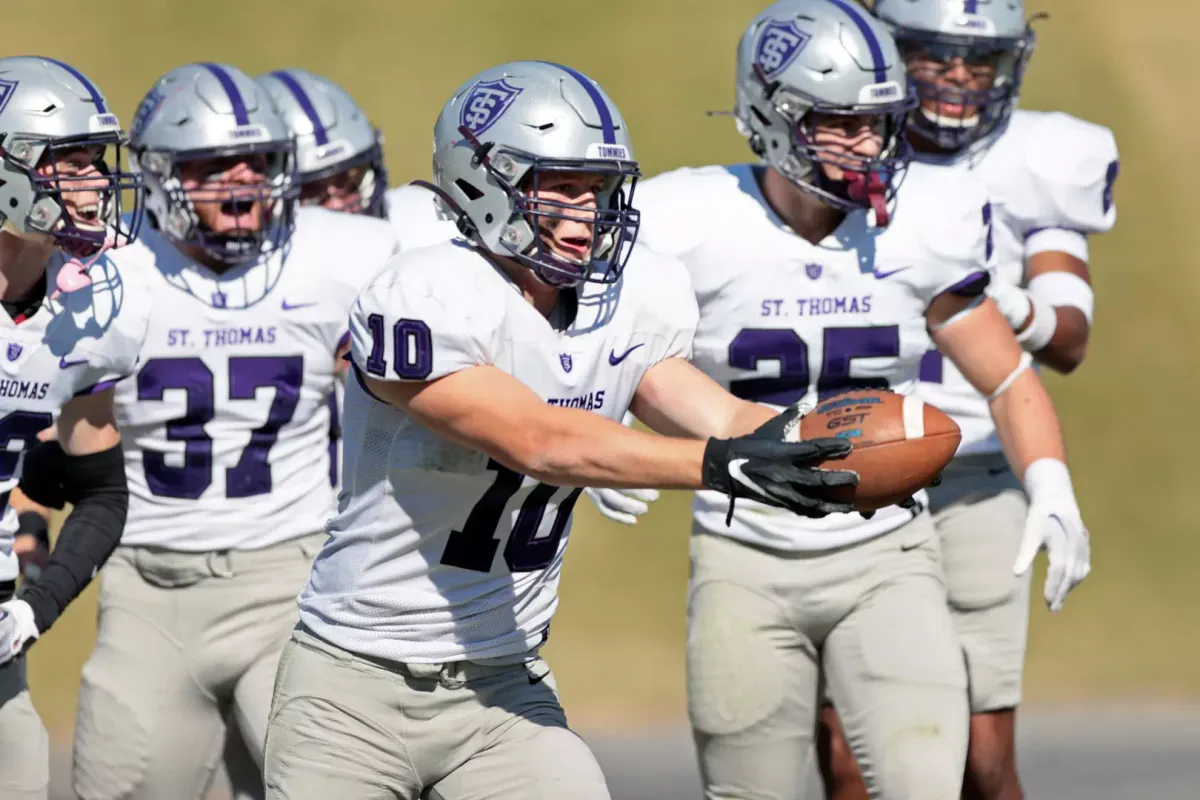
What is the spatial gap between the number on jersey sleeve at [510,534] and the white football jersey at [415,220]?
221 centimetres

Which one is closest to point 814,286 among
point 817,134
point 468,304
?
point 817,134

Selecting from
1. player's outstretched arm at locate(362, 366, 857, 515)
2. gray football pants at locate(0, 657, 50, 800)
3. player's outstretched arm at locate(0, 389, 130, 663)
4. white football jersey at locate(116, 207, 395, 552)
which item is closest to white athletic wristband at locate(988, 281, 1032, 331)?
white football jersey at locate(116, 207, 395, 552)

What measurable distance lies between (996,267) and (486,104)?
2.14 m

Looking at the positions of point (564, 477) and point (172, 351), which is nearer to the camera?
point (564, 477)

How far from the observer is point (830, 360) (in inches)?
190

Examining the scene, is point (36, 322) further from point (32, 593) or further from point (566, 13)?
point (566, 13)

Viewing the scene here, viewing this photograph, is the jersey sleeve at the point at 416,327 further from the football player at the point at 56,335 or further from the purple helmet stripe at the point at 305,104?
the purple helmet stripe at the point at 305,104

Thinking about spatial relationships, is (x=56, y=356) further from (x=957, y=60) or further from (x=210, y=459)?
(x=957, y=60)

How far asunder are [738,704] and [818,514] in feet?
4.54

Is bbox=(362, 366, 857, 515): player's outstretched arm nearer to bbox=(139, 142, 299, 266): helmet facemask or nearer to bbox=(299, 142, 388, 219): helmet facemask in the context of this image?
bbox=(139, 142, 299, 266): helmet facemask

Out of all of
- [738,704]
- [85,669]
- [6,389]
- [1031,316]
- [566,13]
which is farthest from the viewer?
[566,13]

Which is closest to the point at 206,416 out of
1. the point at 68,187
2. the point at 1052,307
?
the point at 68,187

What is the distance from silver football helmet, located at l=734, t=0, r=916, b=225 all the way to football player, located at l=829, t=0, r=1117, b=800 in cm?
72

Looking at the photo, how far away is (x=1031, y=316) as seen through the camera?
219 inches
